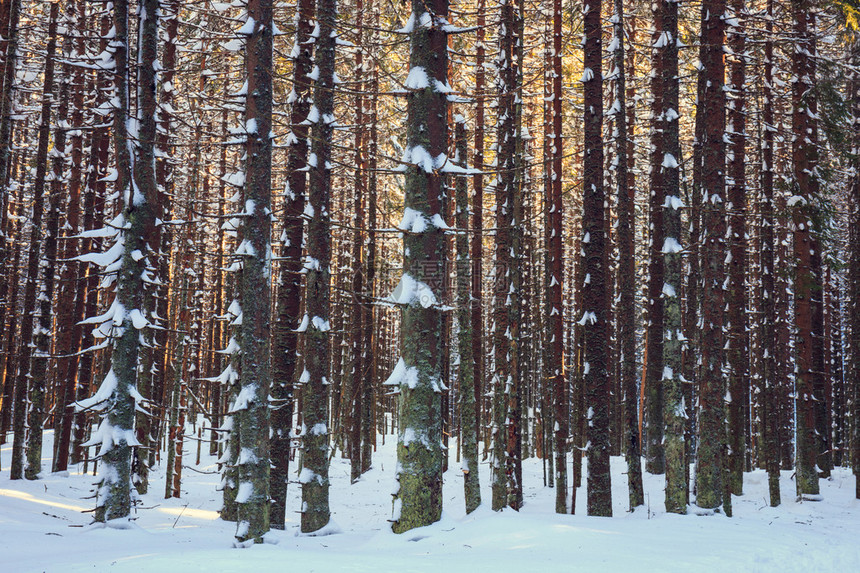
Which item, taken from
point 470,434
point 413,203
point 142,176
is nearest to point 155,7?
point 142,176

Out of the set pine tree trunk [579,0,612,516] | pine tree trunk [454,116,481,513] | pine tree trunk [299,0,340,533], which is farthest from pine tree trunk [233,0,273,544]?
pine tree trunk [579,0,612,516]

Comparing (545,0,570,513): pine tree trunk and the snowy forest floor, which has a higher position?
(545,0,570,513): pine tree trunk

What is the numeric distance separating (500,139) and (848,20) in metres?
7.46

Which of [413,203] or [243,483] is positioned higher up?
[413,203]

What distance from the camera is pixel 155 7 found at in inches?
328

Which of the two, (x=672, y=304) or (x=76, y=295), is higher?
(x=76, y=295)

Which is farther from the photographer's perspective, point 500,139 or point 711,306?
point 500,139

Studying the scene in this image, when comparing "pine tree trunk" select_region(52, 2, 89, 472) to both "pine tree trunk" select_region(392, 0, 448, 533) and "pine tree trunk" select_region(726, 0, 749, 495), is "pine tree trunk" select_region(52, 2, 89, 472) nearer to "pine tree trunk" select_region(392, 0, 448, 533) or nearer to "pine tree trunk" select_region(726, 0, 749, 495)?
"pine tree trunk" select_region(392, 0, 448, 533)

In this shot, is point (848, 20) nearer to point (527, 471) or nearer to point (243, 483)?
point (243, 483)

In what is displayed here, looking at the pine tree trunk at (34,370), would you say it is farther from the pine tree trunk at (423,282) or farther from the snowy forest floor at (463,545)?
the pine tree trunk at (423,282)

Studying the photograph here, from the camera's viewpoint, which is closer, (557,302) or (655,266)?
(557,302)

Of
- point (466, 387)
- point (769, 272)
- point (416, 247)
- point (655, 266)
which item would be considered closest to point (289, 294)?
point (466, 387)

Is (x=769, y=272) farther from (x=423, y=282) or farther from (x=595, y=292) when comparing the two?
(x=423, y=282)

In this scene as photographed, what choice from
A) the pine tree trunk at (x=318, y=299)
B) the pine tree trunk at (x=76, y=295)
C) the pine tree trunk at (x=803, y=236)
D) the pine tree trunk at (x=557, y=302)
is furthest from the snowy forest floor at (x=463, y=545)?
the pine tree trunk at (x=76, y=295)
